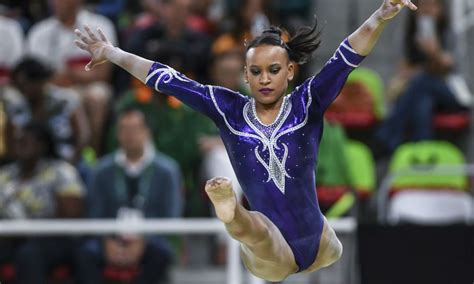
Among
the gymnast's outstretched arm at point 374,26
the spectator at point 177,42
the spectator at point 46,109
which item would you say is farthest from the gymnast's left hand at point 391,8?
the spectator at point 46,109

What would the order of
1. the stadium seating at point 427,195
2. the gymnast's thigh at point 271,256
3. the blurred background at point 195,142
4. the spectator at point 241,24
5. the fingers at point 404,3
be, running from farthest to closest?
1. the spectator at point 241,24
2. the stadium seating at point 427,195
3. the blurred background at point 195,142
4. the gymnast's thigh at point 271,256
5. the fingers at point 404,3

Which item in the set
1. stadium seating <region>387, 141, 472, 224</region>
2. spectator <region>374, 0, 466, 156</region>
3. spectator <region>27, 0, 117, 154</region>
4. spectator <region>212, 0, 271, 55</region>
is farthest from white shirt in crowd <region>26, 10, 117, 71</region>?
stadium seating <region>387, 141, 472, 224</region>

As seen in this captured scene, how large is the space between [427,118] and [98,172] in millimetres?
2585

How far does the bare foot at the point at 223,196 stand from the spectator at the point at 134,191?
3.09 metres

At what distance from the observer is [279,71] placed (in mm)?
4699

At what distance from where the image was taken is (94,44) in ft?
16.1

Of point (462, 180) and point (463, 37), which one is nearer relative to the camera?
point (462, 180)

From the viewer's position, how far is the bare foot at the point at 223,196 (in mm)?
4387

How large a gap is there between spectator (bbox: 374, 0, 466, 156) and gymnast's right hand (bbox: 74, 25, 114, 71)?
13.5ft

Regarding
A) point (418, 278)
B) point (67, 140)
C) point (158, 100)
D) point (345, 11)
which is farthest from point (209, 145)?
point (345, 11)

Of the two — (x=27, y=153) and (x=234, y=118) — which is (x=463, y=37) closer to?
(x=27, y=153)

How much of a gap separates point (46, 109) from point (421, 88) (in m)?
2.85

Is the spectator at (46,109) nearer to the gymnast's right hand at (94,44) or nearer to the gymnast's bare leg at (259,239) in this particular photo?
the gymnast's right hand at (94,44)

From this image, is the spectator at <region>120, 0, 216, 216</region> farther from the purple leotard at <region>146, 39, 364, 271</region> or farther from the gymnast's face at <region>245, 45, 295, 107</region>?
the gymnast's face at <region>245, 45, 295, 107</region>
